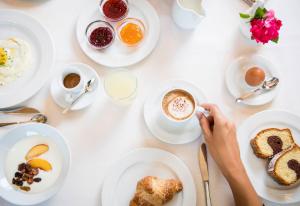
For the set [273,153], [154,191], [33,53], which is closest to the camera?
[154,191]

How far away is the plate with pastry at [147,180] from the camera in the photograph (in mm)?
1308

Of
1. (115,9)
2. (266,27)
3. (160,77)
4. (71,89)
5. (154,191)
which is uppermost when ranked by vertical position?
(115,9)

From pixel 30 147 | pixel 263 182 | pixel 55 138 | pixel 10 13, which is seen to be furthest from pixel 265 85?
pixel 10 13

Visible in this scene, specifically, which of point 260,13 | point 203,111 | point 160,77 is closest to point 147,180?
point 203,111

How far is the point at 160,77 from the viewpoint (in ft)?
4.87

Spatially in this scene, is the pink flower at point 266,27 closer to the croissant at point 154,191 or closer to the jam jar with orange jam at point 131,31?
the jam jar with orange jam at point 131,31

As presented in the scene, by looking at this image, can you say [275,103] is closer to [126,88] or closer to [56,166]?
[126,88]

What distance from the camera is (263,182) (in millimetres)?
1367

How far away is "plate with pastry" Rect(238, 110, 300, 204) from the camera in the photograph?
1.35 metres

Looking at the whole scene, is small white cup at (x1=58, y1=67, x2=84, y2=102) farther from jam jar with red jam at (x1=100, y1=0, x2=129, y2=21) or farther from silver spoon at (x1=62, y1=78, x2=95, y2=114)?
jam jar with red jam at (x1=100, y1=0, x2=129, y2=21)

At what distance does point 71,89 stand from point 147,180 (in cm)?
48

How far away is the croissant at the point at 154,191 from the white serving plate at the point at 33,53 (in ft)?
2.00

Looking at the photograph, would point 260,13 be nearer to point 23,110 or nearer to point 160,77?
point 160,77

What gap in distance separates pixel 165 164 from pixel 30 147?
1.85ft
